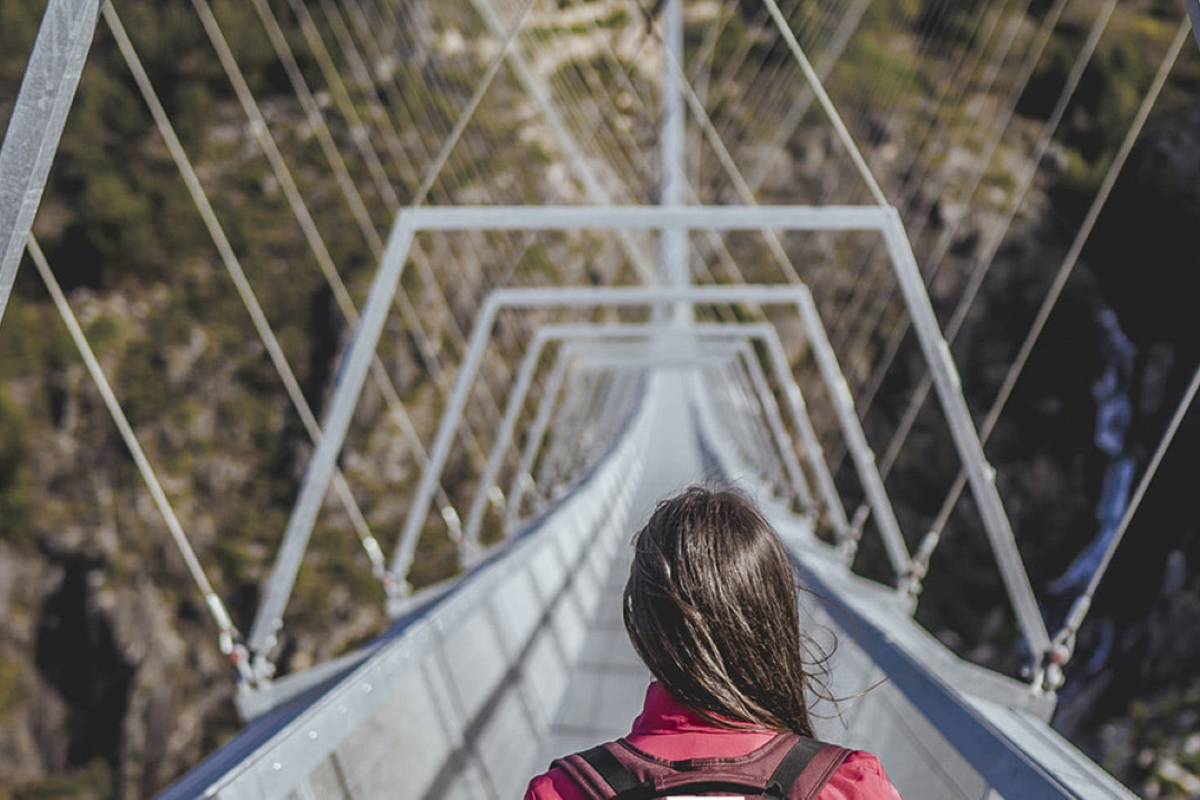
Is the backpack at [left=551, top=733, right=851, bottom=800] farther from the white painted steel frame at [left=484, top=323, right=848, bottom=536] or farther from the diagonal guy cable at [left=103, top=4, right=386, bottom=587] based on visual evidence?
the white painted steel frame at [left=484, top=323, right=848, bottom=536]

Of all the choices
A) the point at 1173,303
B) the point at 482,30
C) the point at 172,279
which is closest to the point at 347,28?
the point at 482,30

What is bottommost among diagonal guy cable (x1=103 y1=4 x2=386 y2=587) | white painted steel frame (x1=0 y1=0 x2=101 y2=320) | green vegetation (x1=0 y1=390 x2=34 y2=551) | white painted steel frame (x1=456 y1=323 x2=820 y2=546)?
green vegetation (x1=0 y1=390 x2=34 y2=551)

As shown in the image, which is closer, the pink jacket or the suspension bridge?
the pink jacket

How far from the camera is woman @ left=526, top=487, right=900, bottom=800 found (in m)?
1.26

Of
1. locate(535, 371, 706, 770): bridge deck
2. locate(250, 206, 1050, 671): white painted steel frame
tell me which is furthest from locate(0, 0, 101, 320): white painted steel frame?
locate(250, 206, 1050, 671): white painted steel frame

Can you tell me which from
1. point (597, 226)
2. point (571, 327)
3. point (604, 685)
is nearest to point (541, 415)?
point (571, 327)

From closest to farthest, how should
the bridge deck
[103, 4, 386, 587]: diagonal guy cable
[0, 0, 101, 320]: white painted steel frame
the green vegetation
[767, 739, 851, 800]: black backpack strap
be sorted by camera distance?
[767, 739, 851, 800]: black backpack strap
[0, 0, 101, 320]: white painted steel frame
the bridge deck
[103, 4, 386, 587]: diagonal guy cable
the green vegetation

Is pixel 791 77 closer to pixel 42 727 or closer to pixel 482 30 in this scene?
pixel 482 30

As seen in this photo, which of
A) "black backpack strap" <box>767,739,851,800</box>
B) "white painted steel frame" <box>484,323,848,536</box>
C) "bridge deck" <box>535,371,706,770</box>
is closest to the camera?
"black backpack strap" <box>767,739,851,800</box>

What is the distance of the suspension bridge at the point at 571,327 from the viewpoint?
335cm

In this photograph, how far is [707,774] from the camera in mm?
1256

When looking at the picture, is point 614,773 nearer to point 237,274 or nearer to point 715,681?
point 715,681

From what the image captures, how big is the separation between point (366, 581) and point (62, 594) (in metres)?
10.5

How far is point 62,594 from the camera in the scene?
39.0m
